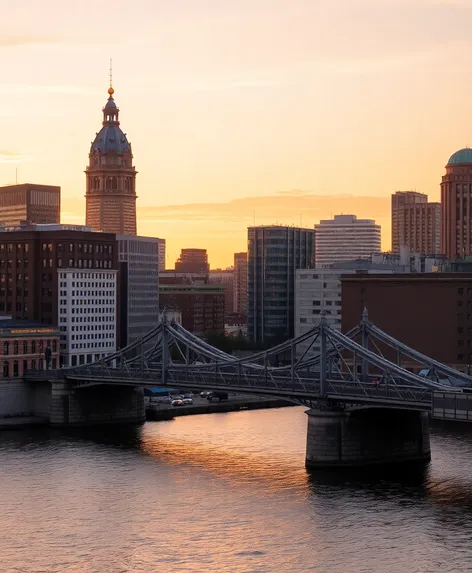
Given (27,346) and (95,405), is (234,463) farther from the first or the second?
(27,346)

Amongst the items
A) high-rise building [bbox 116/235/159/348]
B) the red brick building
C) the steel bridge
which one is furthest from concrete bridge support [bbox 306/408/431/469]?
high-rise building [bbox 116/235/159/348]

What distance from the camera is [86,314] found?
Result: 142 meters

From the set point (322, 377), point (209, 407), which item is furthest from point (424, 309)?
point (322, 377)

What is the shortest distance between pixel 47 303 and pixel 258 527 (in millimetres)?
74226

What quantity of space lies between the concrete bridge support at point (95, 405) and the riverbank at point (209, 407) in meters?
3.10

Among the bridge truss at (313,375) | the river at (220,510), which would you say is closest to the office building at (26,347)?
the bridge truss at (313,375)

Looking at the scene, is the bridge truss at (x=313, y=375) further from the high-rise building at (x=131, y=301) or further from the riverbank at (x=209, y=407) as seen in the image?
the high-rise building at (x=131, y=301)

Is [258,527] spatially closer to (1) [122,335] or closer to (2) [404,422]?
(2) [404,422]

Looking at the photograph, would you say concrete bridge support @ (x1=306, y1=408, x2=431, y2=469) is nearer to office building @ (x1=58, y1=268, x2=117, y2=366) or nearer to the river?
the river

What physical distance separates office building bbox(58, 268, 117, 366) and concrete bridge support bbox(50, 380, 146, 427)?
70.1 ft

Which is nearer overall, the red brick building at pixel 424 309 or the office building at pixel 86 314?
the office building at pixel 86 314

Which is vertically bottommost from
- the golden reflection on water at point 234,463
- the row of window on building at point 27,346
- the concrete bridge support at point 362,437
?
the golden reflection on water at point 234,463

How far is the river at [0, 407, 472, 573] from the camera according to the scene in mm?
64000

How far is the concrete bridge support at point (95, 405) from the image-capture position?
113625 millimetres
